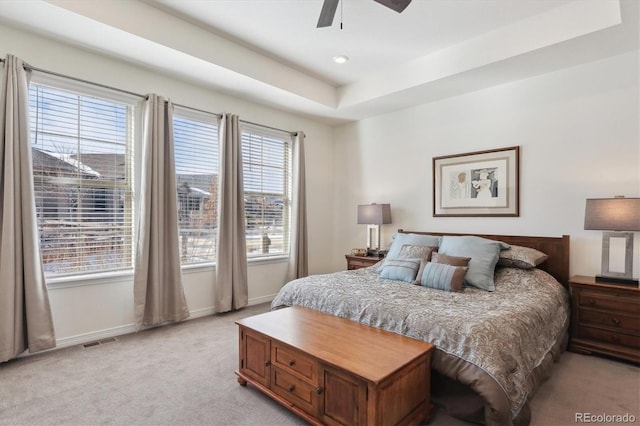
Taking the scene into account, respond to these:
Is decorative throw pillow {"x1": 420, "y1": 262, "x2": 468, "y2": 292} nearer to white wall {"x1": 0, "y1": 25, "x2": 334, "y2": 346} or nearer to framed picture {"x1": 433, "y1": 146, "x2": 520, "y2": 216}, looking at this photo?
framed picture {"x1": 433, "y1": 146, "x2": 520, "y2": 216}

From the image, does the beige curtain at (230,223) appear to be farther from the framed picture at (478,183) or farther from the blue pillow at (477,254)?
the framed picture at (478,183)

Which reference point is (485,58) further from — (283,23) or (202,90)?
(202,90)

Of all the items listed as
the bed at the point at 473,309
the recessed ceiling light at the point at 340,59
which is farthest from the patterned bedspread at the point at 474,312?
the recessed ceiling light at the point at 340,59

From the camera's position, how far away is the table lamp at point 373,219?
4461 mm

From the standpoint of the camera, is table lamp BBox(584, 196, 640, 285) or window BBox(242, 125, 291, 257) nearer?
table lamp BBox(584, 196, 640, 285)

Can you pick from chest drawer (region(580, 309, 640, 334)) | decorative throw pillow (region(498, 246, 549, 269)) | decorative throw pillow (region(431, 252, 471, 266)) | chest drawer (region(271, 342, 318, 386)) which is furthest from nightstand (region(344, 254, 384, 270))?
chest drawer (region(271, 342, 318, 386))

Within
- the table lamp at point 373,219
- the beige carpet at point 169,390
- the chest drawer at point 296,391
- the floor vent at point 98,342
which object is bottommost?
the floor vent at point 98,342

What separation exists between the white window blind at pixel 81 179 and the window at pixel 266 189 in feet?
4.79

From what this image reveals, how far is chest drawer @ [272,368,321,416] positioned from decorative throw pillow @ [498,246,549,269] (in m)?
2.22

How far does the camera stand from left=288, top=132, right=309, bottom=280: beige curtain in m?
4.89

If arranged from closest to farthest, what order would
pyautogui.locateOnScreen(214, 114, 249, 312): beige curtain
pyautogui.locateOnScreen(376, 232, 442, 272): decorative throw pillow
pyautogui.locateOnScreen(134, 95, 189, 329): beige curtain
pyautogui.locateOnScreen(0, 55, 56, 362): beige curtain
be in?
pyautogui.locateOnScreen(0, 55, 56, 362): beige curtain, pyautogui.locateOnScreen(134, 95, 189, 329): beige curtain, pyautogui.locateOnScreen(376, 232, 442, 272): decorative throw pillow, pyautogui.locateOnScreen(214, 114, 249, 312): beige curtain

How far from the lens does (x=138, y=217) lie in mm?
3506

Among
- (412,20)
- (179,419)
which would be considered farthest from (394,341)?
(412,20)

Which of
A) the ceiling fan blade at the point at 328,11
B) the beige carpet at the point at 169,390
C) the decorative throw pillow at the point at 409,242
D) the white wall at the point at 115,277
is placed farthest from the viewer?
the decorative throw pillow at the point at 409,242
